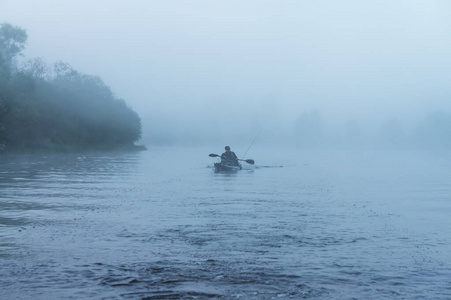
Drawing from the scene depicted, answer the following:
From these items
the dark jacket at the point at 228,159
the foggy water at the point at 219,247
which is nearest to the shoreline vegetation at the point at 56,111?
the dark jacket at the point at 228,159

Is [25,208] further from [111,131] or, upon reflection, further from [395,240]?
[111,131]

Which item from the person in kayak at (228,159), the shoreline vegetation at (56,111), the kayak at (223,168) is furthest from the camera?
the shoreline vegetation at (56,111)

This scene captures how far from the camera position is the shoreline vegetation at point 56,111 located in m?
68.5

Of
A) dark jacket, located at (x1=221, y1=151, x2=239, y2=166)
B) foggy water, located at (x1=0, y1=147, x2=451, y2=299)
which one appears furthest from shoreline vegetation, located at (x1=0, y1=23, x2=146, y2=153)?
foggy water, located at (x1=0, y1=147, x2=451, y2=299)

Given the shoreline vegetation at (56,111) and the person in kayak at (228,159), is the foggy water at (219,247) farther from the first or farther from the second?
the shoreline vegetation at (56,111)

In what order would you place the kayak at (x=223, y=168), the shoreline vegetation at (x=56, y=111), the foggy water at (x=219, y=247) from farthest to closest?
the shoreline vegetation at (x=56, y=111) → the kayak at (x=223, y=168) → the foggy water at (x=219, y=247)

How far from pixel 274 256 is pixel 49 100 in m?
76.5

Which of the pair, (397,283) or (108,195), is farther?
(108,195)

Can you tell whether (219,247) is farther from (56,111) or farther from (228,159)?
(56,111)

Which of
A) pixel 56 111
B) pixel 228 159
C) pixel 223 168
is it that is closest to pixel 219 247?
pixel 223 168

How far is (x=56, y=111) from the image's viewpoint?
8369 cm

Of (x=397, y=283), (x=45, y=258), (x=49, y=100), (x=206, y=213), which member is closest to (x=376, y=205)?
(x=206, y=213)

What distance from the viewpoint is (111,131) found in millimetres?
104062

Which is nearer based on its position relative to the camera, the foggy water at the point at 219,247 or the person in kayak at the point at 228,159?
the foggy water at the point at 219,247
